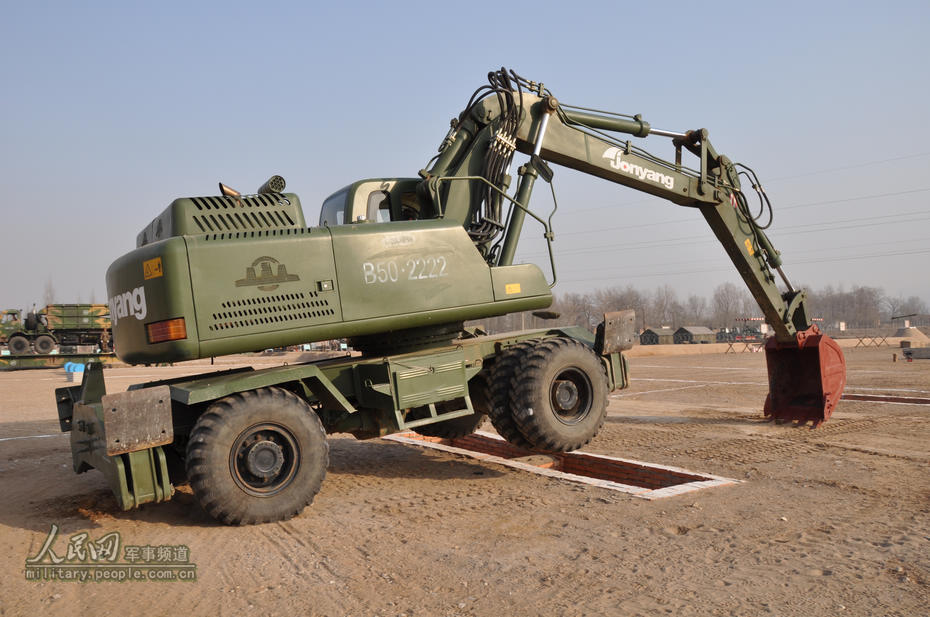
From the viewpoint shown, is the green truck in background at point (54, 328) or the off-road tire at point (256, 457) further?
the green truck in background at point (54, 328)

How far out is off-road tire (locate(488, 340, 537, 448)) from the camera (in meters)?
7.35

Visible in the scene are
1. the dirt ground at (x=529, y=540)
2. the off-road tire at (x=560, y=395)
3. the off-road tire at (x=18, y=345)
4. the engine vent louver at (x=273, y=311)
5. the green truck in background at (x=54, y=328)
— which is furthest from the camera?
the green truck in background at (x=54, y=328)

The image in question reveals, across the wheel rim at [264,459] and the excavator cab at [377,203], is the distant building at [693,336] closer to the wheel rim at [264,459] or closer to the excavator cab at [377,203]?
the excavator cab at [377,203]

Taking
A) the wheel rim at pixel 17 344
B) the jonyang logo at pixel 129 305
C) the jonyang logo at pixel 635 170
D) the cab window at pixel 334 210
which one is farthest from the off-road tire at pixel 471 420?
the wheel rim at pixel 17 344

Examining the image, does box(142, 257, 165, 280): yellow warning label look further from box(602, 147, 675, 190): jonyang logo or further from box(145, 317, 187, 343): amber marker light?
box(602, 147, 675, 190): jonyang logo

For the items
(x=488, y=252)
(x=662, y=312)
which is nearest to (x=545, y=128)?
(x=488, y=252)

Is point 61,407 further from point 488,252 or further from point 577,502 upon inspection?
point 577,502

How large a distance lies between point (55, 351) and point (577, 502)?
40782 mm

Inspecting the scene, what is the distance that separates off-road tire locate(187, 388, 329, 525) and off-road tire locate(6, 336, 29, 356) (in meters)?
39.3

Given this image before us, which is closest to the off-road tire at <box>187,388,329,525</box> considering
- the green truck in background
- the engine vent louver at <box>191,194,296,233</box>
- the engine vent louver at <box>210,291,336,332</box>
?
the engine vent louver at <box>210,291,336,332</box>

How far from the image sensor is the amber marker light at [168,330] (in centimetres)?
587

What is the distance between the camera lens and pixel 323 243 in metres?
6.40

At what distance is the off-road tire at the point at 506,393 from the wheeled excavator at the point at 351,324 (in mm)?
21

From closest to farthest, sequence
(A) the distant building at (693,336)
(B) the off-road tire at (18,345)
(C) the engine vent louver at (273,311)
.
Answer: (C) the engine vent louver at (273,311), (B) the off-road tire at (18,345), (A) the distant building at (693,336)
